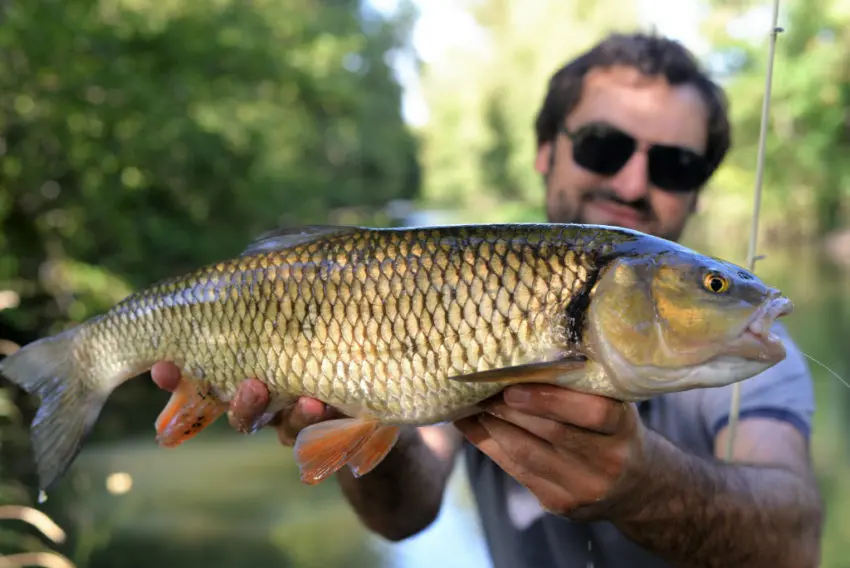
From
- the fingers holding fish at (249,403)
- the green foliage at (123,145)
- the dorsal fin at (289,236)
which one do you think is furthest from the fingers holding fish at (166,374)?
the green foliage at (123,145)

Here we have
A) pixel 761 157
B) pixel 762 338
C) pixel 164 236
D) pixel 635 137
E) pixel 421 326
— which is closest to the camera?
pixel 762 338

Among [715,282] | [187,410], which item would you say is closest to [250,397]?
[187,410]

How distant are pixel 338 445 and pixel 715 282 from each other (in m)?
0.59

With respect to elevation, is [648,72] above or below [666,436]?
above

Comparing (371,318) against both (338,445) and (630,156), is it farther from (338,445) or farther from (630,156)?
(630,156)

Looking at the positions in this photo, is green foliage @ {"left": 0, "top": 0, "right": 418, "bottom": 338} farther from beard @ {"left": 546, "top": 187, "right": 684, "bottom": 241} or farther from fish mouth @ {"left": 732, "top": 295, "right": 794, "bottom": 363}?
fish mouth @ {"left": 732, "top": 295, "right": 794, "bottom": 363}

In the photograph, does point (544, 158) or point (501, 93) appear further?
point (501, 93)

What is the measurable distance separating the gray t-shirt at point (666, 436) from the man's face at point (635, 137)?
496 mm

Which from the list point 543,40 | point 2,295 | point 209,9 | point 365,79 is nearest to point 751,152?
point 543,40

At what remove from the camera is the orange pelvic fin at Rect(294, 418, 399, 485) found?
1.24 meters

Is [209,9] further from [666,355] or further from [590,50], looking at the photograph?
[666,355]

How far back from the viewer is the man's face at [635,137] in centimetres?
198

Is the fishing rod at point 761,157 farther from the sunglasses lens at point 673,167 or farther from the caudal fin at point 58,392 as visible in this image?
the caudal fin at point 58,392

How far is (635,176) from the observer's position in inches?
78.4
